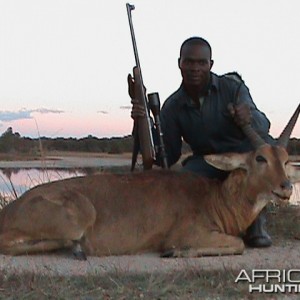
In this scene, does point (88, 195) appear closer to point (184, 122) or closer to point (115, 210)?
point (115, 210)

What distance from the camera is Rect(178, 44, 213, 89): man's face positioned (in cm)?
770

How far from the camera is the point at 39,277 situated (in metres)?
5.57

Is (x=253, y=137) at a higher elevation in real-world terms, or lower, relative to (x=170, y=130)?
lower

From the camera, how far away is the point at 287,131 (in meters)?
7.03

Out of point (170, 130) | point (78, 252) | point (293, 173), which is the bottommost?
point (78, 252)

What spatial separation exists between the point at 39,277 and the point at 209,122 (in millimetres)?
2907

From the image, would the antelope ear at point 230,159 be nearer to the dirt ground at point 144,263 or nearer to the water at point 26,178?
the dirt ground at point 144,263

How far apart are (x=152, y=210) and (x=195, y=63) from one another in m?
1.68

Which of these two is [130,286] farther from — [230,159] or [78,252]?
[230,159]

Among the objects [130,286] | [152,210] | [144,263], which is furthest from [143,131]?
→ [130,286]

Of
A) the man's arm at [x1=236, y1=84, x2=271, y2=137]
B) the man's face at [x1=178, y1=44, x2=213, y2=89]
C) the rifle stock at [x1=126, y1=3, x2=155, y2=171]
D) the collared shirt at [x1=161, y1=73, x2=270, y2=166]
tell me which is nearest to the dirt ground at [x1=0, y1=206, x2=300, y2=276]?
the man's arm at [x1=236, y1=84, x2=271, y2=137]

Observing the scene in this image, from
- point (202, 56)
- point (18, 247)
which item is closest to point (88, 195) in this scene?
point (18, 247)

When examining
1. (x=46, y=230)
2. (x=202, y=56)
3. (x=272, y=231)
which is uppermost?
(x=202, y=56)

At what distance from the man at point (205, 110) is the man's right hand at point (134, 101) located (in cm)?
1
